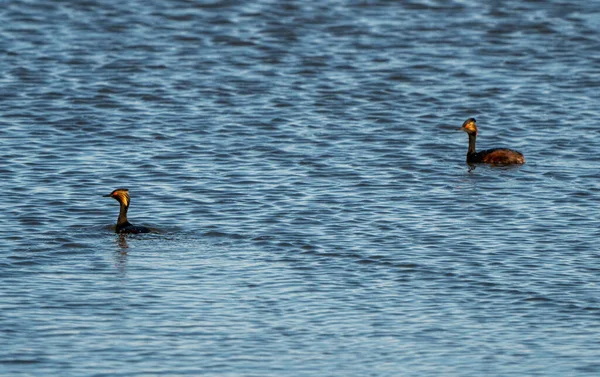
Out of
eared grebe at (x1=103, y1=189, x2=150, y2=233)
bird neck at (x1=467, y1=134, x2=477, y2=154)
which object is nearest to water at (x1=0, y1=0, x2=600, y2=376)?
eared grebe at (x1=103, y1=189, x2=150, y2=233)

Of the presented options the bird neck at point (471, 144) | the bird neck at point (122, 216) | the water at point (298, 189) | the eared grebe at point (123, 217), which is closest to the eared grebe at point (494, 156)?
the bird neck at point (471, 144)

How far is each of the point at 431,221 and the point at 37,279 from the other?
5.68m

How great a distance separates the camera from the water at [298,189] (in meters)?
13.7

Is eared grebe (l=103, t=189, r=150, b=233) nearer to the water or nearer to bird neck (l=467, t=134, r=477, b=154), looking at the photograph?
the water

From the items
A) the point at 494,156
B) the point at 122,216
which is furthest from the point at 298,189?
the point at 494,156

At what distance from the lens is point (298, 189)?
20781mm

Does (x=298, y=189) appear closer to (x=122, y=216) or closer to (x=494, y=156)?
(x=122, y=216)

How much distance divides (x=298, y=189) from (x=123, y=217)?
3.51 metres

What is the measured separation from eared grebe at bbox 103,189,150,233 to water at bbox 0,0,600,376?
0.58 feet

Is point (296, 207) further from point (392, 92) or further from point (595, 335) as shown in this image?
point (392, 92)

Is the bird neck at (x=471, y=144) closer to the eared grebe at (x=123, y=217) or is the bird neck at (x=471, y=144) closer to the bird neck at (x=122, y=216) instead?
the eared grebe at (x=123, y=217)

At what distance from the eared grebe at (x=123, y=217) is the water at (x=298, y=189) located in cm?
18

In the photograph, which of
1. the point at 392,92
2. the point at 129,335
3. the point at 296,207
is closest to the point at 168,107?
the point at 392,92

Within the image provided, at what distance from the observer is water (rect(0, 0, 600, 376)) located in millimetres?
13711
